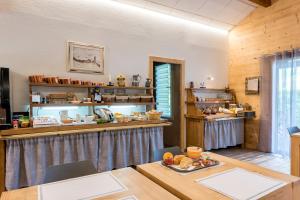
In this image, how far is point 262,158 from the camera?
4281mm

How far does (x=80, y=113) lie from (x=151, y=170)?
2429 millimetres

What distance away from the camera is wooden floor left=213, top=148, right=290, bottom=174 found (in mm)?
3789

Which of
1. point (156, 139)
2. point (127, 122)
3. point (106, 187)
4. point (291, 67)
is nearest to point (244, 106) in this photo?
point (291, 67)

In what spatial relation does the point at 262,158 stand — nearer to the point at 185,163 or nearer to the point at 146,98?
the point at 146,98

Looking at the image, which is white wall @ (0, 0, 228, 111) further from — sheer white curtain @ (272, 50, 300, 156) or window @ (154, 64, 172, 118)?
sheer white curtain @ (272, 50, 300, 156)

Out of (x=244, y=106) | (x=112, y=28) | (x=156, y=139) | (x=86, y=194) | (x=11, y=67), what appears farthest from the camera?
(x=244, y=106)

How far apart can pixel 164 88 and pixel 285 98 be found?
2644mm

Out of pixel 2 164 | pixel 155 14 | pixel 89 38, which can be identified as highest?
pixel 155 14

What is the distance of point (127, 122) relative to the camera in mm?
3459

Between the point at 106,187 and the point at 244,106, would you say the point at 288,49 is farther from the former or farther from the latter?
the point at 106,187

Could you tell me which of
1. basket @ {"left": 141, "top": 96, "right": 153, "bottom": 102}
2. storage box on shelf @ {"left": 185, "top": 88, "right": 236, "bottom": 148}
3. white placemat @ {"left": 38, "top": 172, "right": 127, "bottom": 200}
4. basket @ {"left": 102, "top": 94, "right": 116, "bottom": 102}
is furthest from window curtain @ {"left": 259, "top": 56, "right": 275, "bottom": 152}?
white placemat @ {"left": 38, "top": 172, "right": 127, "bottom": 200}

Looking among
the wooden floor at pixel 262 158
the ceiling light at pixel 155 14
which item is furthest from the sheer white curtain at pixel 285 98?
the ceiling light at pixel 155 14

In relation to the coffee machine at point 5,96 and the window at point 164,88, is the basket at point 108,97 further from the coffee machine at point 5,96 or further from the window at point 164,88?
the window at point 164,88

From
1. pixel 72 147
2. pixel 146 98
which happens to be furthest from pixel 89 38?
pixel 72 147
